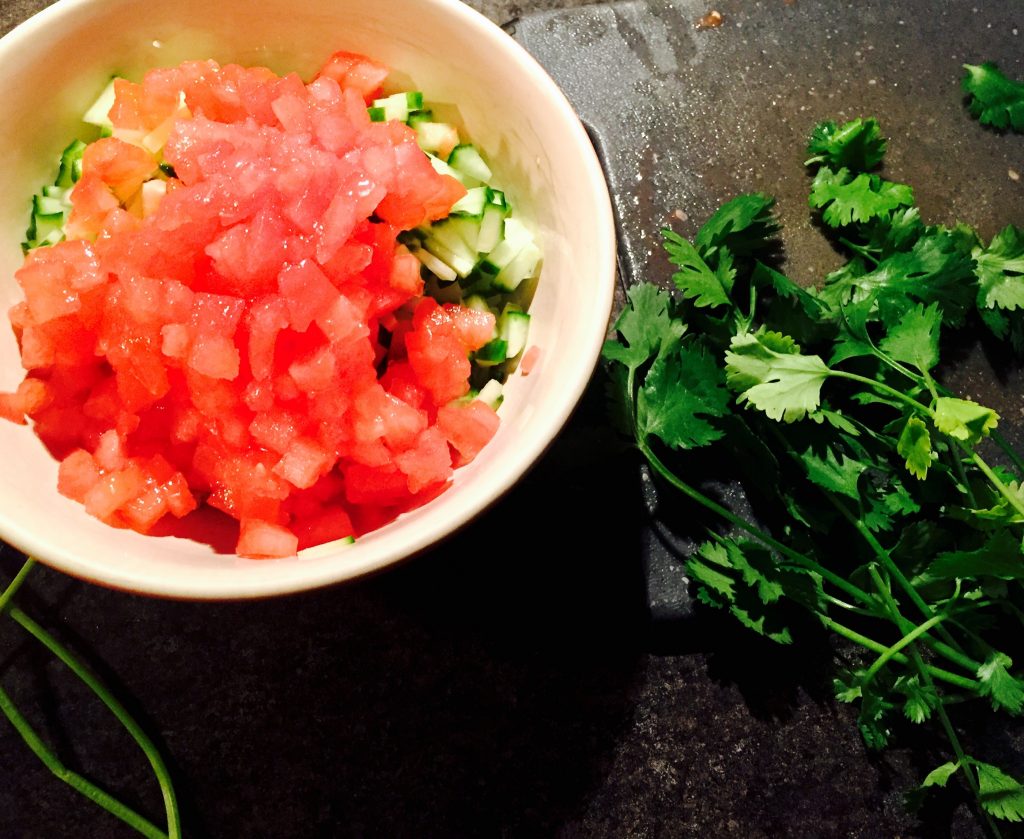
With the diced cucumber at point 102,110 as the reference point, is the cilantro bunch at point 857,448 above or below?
below

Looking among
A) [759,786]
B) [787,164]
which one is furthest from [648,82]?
[759,786]

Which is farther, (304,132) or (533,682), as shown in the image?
(533,682)

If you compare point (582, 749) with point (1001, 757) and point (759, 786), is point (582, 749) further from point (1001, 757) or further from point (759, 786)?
point (1001, 757)

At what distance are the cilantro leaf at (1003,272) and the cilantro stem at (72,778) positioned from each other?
1614mm

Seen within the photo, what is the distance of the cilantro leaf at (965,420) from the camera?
1156 mm

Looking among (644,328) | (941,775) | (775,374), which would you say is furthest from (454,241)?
(941,775)

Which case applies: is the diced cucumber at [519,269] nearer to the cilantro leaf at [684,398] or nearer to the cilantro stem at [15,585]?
the cilantro leaf at [684,398]

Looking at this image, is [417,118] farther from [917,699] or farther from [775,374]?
[917,699]

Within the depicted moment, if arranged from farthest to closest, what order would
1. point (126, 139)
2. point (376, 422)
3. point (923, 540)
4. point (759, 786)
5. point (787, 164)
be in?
point (787, 164) → point (759, 786) → point (923, 540) → point (126, 139) → point (376, 422)

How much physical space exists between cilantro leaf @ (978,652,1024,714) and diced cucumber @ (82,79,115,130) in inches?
57.2

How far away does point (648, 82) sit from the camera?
1.51 meters

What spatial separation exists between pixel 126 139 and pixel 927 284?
1.18m

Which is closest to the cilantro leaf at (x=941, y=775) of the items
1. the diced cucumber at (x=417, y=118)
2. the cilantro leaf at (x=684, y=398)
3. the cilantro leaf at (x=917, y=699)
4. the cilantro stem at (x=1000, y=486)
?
the cilantro leaf at (x=917, y=699)

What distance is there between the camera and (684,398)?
1.23 metres
